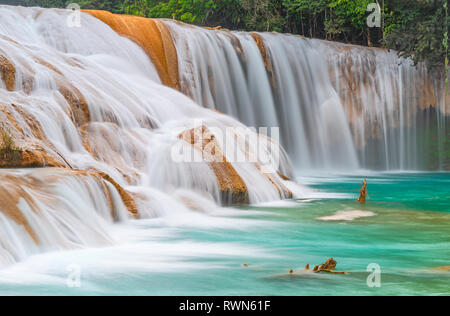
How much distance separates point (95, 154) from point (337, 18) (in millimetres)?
15196

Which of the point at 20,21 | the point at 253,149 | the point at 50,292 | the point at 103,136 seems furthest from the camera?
the point at 20,21

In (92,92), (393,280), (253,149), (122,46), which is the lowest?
(393,280)

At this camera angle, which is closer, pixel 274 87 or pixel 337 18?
pixel 274 87

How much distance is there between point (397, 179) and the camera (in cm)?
1652

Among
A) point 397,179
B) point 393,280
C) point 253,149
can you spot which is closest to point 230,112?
point 397,179

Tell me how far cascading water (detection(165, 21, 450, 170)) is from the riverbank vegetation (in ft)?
3.54

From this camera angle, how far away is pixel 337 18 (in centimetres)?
2219

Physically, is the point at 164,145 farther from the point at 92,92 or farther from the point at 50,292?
the point at 50,292

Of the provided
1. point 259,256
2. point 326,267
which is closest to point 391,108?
point 259,256

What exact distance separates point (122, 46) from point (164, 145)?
5722mm

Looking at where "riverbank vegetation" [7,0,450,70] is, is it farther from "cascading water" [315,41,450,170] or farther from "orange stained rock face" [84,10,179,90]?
"orange stained rock face" [84,10,179,90]

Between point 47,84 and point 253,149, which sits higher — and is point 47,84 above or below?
above

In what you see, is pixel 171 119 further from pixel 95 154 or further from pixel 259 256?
pixel 259 256

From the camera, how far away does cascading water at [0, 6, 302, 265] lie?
602 centimetres
